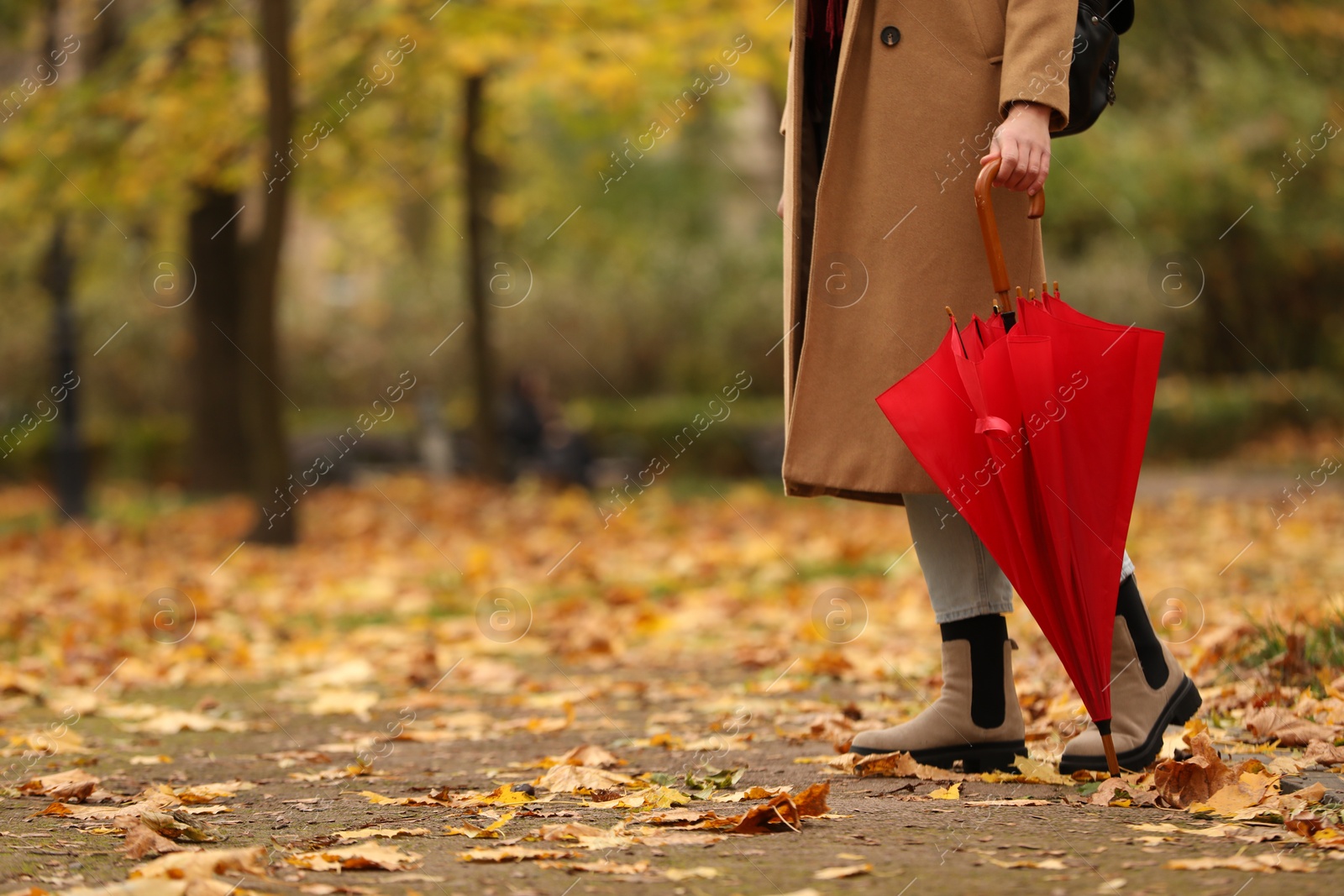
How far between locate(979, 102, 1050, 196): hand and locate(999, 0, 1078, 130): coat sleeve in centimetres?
2

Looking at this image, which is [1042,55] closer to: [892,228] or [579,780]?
[892,228]

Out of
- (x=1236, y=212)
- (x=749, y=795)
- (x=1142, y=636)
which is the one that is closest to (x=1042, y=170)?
(x=1142, y=636)

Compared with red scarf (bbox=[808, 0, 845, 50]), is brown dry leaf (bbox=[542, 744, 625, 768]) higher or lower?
lower

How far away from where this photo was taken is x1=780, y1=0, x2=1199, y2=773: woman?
2.61 metres

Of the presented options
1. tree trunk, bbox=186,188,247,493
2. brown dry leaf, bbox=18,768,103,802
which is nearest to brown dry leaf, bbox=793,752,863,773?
brown dry leaf, bbox=18,768,103,802

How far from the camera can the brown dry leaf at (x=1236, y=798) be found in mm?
2240

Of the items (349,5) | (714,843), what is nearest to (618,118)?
(349,5)

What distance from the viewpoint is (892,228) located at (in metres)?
2.67

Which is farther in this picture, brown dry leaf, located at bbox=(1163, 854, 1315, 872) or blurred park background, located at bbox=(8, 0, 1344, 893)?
blurred park background, located at bbox=(8, 0, 1344, 893)

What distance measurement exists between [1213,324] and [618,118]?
396 inches

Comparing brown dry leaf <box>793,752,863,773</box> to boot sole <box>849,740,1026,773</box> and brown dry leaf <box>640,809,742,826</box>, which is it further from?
brown dry leaf <box>640,809,742,826</box>

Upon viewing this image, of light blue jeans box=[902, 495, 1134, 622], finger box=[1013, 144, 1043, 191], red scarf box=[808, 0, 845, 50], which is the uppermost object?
red scarf box=[808, 0, 845, 50]

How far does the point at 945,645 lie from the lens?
2.74m

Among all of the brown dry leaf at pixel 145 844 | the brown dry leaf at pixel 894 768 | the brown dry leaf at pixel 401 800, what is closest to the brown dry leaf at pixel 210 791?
the brown dry leaf at pixel 401 800
